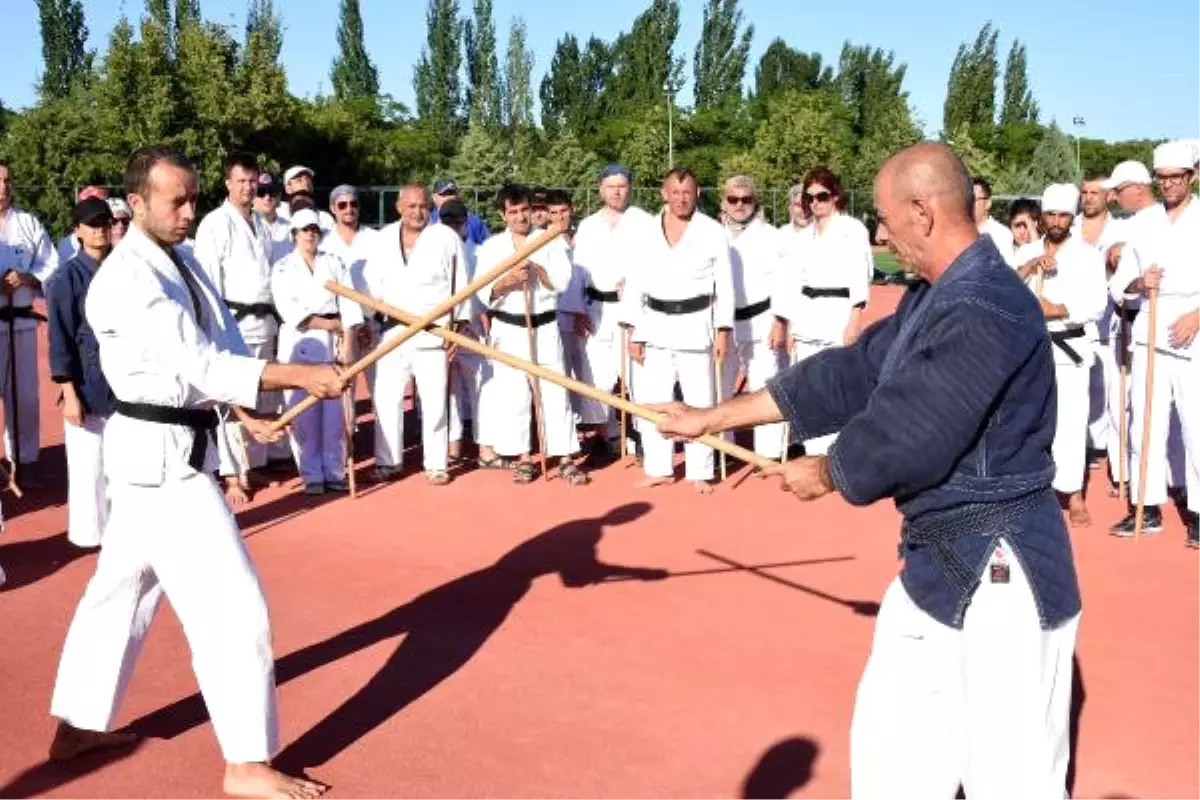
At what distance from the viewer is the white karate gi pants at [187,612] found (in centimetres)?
404

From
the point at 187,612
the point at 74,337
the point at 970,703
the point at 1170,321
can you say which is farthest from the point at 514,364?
the point at 1170,321

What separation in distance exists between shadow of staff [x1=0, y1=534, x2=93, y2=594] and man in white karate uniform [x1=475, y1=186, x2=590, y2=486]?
10.8ft

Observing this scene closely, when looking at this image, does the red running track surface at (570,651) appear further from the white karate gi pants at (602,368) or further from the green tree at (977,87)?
the green tree at (977,87)

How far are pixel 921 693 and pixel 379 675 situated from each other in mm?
2923

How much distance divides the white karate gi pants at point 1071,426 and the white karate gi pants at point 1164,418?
0.37 m

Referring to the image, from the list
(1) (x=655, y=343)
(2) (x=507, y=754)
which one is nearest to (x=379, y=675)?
(2) (x=507, y=754)

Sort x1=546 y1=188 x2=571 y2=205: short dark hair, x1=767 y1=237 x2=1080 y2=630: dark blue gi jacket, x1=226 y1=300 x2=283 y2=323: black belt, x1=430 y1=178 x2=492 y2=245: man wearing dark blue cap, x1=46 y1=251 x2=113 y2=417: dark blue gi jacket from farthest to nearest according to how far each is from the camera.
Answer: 1. x1=430 y1=178 x2=492 y2=245: man wearing dark blue cap
2. x1=546 y1=188 x2=571 y2=205: short dark hair
3. x1=226 y1=300 x2=283 y2=323: black belt
4. x1=46 y1=251 x2=113 y2=417: dark blue gi jacket
5. x1=767 y1=237 x2=1080 y2=630: dark blue gi jacket

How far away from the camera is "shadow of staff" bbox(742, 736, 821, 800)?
13.9 feet

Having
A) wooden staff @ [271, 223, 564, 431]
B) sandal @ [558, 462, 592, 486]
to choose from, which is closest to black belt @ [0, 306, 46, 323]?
sandal @ [558, 462, 592, 486]

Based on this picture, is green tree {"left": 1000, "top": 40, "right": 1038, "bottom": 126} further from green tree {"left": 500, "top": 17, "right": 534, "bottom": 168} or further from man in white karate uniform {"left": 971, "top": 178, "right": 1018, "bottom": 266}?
man in white karate uniform {"left": 971, "top": 178, "right": 1018, "bottom": 266}

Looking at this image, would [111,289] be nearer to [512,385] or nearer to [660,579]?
[660,579]

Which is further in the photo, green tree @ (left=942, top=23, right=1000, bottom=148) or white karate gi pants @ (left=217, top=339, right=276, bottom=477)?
green tree @ (left=942, top=23, right=1000, bottom=148)

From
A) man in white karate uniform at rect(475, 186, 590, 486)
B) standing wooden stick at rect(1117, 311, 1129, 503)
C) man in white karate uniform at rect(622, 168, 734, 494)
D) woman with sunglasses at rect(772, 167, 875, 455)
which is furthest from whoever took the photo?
man in white karate uniform at rect(475, 186, 590, 486)

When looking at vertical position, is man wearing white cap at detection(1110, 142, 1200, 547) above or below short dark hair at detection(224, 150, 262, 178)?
below
